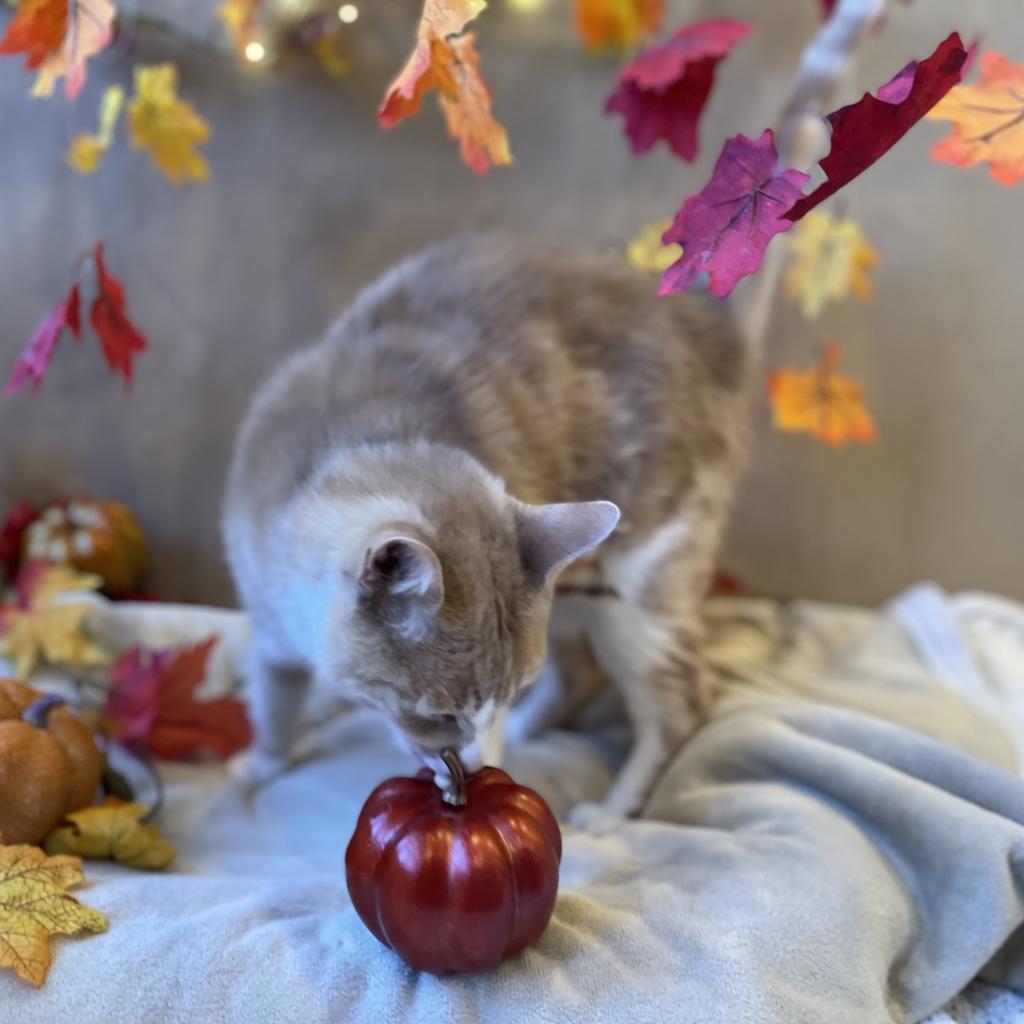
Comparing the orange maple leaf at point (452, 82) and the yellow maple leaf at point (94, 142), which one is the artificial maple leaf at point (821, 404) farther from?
the yellow maple leaf at point (94, 142)

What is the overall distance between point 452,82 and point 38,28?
1.66 feet

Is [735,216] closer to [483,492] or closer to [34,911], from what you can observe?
[483,492]

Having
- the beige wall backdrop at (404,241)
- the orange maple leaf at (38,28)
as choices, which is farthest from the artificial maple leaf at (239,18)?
the orange maple leaf at (38,28)

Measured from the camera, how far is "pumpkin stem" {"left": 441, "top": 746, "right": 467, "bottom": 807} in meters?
0.92

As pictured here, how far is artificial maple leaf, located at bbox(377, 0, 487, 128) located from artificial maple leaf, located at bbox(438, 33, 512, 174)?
0.02 meters

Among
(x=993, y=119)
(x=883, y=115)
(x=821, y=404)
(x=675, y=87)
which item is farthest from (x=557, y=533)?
(x=821, y=404)

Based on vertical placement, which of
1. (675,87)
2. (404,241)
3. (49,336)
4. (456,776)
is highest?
(675,87)

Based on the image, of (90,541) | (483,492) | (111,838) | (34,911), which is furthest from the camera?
(90,541)

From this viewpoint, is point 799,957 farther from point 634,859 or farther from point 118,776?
point 118,776

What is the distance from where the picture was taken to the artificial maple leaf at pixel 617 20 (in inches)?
64.2

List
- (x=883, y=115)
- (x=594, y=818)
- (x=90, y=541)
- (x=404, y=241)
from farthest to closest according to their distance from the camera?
1. (x=404, y=241)
2. (x=90, y=541)
3. (x=594, y=818)
4. (x=883, y=115)

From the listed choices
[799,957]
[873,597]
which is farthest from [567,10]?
[799,957]

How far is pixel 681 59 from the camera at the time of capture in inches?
50.8

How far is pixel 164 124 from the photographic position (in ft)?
4.80
